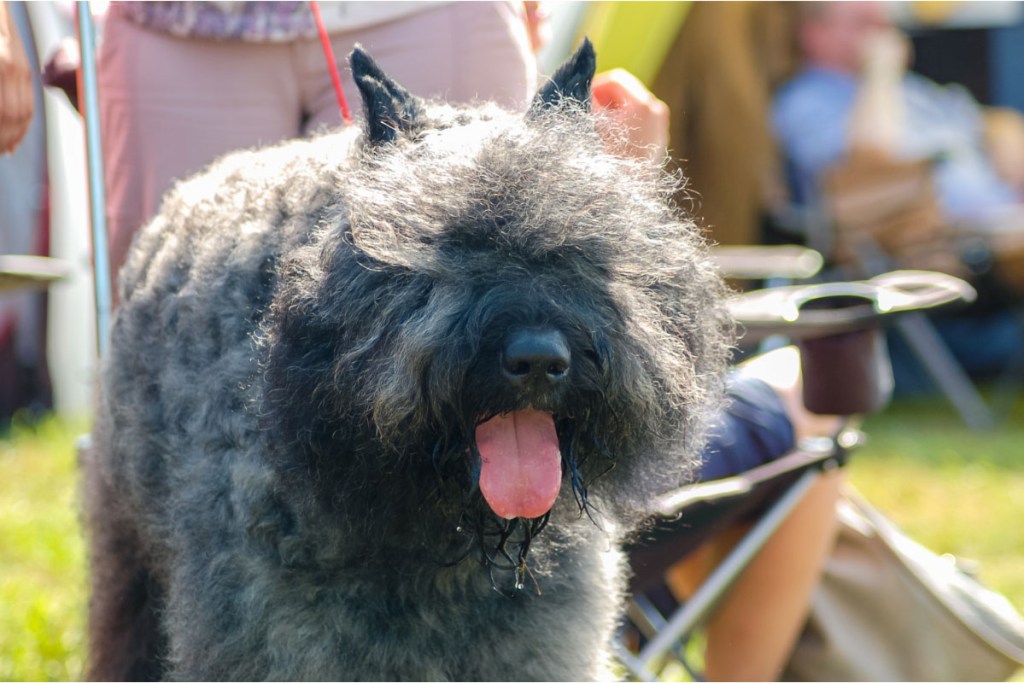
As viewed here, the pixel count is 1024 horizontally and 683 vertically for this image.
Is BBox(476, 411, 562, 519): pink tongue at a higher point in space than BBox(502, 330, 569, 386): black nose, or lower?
lower

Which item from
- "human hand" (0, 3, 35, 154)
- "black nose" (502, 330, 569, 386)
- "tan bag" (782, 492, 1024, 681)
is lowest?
"tan bag" (782, 492, 1024, 681)

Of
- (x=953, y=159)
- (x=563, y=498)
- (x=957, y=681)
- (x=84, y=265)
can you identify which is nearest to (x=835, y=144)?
(x=953, y=159)

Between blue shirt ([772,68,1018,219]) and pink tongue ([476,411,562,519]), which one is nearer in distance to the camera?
pink tongue ([476,411,562,519])

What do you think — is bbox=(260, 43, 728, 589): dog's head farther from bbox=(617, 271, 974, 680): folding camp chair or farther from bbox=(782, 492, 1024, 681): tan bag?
bbox=(782, 492, 1024, 681): tan bag

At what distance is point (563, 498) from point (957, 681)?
1815 millimetres

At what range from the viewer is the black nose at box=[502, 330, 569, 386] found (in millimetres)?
1913

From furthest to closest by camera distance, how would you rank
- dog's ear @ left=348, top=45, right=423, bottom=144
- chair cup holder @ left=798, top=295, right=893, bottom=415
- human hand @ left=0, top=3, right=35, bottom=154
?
chair cup holder @ left=798, top=295, right=893, bottom=415
human hand @ left=0, top=3, right=35, bottom=154
dog's ear @ left=348, top=45, right=423, bottom=144

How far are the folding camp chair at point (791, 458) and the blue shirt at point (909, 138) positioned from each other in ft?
16.8

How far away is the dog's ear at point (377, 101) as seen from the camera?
2268 millimetres

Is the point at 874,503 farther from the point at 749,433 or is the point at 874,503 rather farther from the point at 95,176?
the point at 95,176

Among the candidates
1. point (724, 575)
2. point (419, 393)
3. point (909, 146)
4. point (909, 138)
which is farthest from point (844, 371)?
point (909, 138)

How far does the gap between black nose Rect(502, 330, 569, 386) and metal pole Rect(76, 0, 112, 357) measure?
1469 millimetres

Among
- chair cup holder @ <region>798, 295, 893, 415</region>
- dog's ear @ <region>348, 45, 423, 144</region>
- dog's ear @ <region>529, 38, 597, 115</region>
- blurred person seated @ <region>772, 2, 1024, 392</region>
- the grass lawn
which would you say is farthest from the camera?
blurred person seated @ <region>772, 2, 1024, 392</region>

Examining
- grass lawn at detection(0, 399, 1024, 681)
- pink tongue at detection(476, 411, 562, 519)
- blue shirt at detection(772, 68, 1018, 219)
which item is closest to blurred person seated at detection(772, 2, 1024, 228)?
blue shirt at detection(772, 68, 1018, 219)
